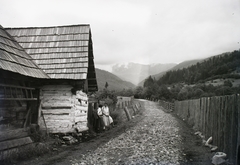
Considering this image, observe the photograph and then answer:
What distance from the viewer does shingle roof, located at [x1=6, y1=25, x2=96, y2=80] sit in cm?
1059

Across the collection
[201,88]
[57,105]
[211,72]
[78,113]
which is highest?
[211,72]

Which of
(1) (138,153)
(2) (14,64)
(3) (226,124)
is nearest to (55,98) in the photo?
(2) (14,64)

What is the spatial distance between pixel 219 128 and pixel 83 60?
689 centimetres

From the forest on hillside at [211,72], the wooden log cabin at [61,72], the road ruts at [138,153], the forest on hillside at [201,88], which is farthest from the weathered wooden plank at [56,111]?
the forest on hillside at [211,72]

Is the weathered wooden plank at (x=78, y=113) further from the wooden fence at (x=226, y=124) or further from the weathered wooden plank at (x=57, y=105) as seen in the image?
the wooden fence at (x=226, y=124)

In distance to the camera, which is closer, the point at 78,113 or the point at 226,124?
the point at 226,124

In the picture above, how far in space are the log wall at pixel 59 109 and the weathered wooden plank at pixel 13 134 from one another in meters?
2.11

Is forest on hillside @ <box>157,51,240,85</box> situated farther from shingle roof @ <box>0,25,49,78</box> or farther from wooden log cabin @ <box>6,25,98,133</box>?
shingle roof @ <box>0,25,49,78</box>

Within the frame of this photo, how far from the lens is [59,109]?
1046 cm

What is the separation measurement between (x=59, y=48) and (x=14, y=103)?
13.9ft

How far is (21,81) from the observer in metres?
9.06

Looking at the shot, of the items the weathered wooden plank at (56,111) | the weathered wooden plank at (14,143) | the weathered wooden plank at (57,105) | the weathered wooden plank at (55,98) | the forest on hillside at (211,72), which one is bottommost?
the weathered wooden plank at (14,143)

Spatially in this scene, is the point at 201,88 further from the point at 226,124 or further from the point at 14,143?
the point at 14,143

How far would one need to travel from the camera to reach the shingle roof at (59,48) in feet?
34.8
